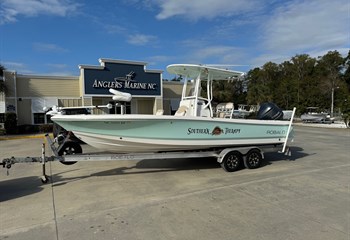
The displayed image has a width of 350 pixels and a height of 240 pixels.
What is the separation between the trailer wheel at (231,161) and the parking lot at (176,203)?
0.20 m

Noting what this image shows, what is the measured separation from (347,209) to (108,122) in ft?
16.0

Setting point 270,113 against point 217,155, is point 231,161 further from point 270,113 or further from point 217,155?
point 270,113

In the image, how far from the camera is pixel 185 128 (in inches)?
257

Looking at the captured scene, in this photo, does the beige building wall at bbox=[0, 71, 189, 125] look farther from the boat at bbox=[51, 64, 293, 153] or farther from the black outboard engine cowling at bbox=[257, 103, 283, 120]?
the boat at bbox=[51, 64, 293, 153]

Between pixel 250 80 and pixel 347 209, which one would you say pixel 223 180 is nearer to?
pixel 347 209

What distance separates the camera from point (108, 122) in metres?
6.01

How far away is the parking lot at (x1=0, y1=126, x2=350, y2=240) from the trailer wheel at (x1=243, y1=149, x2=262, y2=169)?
0.19 meters

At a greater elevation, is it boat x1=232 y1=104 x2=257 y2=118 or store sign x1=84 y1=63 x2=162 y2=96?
store sign x1=84 y1=63 x2=162 y2=96

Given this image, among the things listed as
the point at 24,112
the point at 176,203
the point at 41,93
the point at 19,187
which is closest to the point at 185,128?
the point at 176,203

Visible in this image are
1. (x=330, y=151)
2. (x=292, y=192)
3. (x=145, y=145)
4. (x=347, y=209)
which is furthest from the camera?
(x=330, y=151)

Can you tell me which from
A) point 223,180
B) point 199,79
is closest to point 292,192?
point 223,180

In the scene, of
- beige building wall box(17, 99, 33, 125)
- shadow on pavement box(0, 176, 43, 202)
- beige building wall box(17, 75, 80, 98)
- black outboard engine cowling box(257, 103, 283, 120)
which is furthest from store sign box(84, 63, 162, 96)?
black outboard engine cowling box(257, 103, 283, 120)

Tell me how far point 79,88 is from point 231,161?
65.9ft

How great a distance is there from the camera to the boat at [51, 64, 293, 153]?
607 centimetres
